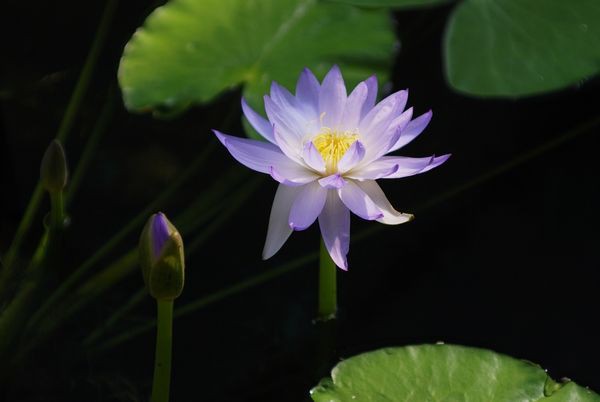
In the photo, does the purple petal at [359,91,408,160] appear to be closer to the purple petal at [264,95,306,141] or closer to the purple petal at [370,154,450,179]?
the purple petal at [370,154,450,179]

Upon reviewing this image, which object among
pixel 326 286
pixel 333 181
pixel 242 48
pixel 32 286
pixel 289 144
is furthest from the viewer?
pixel 242 48

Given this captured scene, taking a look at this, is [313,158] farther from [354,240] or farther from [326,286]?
[354,240]

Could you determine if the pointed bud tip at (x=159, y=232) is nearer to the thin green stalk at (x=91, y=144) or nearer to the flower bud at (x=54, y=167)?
the flower bud at (x=54, y=167)

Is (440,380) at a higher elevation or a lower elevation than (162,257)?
lower

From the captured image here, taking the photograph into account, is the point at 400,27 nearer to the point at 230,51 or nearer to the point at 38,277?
the point at 230,51

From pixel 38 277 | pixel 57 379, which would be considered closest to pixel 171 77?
pixel 38 277

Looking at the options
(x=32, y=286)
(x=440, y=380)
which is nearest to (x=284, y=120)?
(x=440, y=380)
